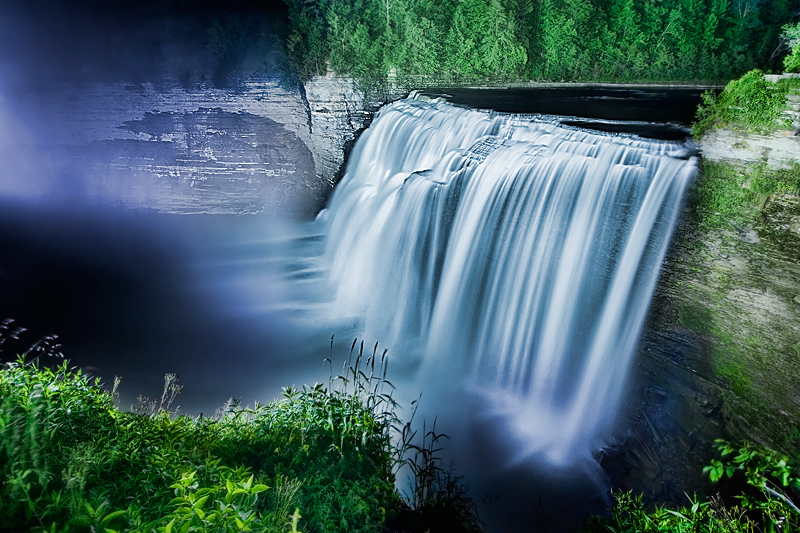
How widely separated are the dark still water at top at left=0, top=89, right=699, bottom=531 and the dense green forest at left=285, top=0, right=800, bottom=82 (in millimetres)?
2377

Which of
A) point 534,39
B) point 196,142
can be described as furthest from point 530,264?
point 196,142

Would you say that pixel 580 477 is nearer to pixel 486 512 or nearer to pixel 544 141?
pixel 486 512

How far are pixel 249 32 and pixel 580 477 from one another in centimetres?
1351

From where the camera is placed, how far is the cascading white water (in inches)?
225

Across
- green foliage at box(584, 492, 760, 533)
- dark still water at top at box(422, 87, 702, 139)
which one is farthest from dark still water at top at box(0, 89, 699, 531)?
green foliage at box(584, 492, 760, 533)

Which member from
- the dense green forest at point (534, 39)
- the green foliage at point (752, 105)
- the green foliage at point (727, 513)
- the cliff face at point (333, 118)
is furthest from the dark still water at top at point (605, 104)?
the green foliage at point (727, 513)

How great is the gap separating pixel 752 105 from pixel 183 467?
247 inches

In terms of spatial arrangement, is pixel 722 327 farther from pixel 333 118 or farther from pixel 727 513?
pixel 333 118

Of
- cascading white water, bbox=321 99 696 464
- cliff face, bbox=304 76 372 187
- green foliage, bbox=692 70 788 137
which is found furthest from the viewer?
cliff face, bbox=304 76 372 187

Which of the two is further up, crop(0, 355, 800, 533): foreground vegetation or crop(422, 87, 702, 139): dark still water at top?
crop(422, 87, 702, 139): dark still water at top

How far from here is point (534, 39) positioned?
1380 centimetres

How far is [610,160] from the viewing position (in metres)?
6.08

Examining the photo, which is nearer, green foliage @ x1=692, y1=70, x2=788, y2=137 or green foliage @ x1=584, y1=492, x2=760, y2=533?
green foliage @ x1=584, y1=492, x2=760, y2=533

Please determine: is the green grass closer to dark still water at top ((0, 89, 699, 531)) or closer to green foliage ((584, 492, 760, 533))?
green foliage ((584, 492, 760, 533))
